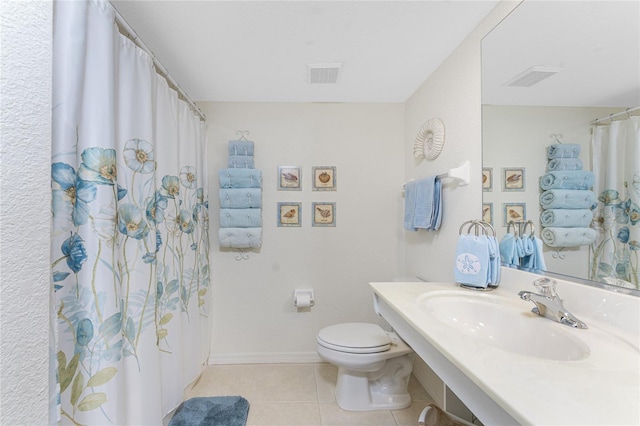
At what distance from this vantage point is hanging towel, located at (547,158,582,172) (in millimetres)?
991

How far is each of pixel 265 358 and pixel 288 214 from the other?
1.25 meters

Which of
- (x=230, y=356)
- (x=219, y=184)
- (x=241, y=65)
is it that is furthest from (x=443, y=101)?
(x=230, y=356)

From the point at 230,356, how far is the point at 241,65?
2277mm

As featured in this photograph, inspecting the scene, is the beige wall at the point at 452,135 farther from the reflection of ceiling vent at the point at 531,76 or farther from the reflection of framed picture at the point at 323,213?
the reflection of framed picture at the point at 323,213

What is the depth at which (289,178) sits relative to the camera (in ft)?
7.84

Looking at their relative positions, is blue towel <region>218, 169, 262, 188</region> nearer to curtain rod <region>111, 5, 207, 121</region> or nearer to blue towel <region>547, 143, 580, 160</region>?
curtain rod <region>111, 5, 207, 121</region>

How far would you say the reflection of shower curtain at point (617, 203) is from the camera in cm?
82

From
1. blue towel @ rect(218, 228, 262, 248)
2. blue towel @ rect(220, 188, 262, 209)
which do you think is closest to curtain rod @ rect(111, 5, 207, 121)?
blue towel @ rect(220, 188, 262, 209)

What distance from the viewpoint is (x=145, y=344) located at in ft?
4.42

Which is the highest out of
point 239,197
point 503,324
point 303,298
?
point 239,197

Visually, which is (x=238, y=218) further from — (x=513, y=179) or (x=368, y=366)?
(x=513, y=179)

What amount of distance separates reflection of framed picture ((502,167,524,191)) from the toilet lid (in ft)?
3.75

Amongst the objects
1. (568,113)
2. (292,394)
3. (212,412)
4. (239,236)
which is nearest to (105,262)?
(239,236)

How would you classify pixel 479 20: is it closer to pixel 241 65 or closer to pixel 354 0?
pixel 354 0
